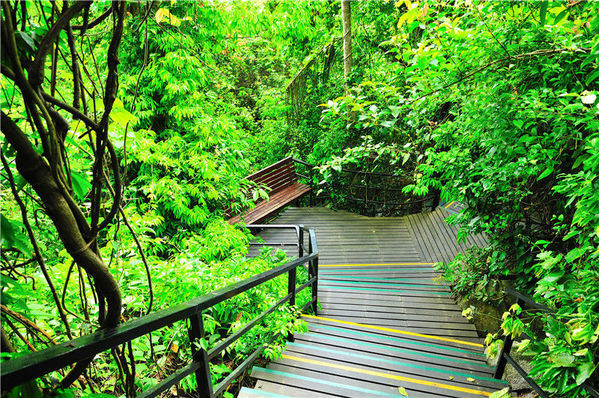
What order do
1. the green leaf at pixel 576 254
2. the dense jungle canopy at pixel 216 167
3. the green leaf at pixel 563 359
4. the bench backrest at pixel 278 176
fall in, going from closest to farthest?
the dense jungle canopy at pixel 216 167 < the green leaf at pixel 563 359 < the green leaf at pixel 576 254 < the bench backrest at pixel 278 176

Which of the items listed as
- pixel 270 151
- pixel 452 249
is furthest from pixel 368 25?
pixel 452 249

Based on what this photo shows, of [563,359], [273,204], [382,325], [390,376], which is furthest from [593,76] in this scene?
[273,204]

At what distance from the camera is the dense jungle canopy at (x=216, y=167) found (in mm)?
828

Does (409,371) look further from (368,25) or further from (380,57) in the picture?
(368,25)

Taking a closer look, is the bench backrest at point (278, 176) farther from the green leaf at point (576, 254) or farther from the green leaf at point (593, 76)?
the green leaf at point (576, 254)

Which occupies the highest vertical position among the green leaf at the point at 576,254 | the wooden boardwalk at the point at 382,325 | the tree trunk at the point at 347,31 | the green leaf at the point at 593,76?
the tree trunk at the point at 347,31

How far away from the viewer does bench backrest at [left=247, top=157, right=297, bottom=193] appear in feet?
24.3

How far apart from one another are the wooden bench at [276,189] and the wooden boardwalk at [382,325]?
0.47m

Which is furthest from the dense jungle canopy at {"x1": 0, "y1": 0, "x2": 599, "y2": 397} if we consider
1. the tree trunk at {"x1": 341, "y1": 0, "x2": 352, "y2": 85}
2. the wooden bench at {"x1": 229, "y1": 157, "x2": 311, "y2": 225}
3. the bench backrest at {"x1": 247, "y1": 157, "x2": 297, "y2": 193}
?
the bench backrest at {"x1": 247, "y1": 157, "x2": 297, "y2": 193}

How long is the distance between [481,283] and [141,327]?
3640mm

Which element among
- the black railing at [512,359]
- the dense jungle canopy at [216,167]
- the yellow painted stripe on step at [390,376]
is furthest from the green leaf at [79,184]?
the black railing at [512,359]

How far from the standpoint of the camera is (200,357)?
4.82 feet

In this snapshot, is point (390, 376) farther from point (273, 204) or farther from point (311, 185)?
point (311, 185)

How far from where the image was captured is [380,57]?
7.86 m
